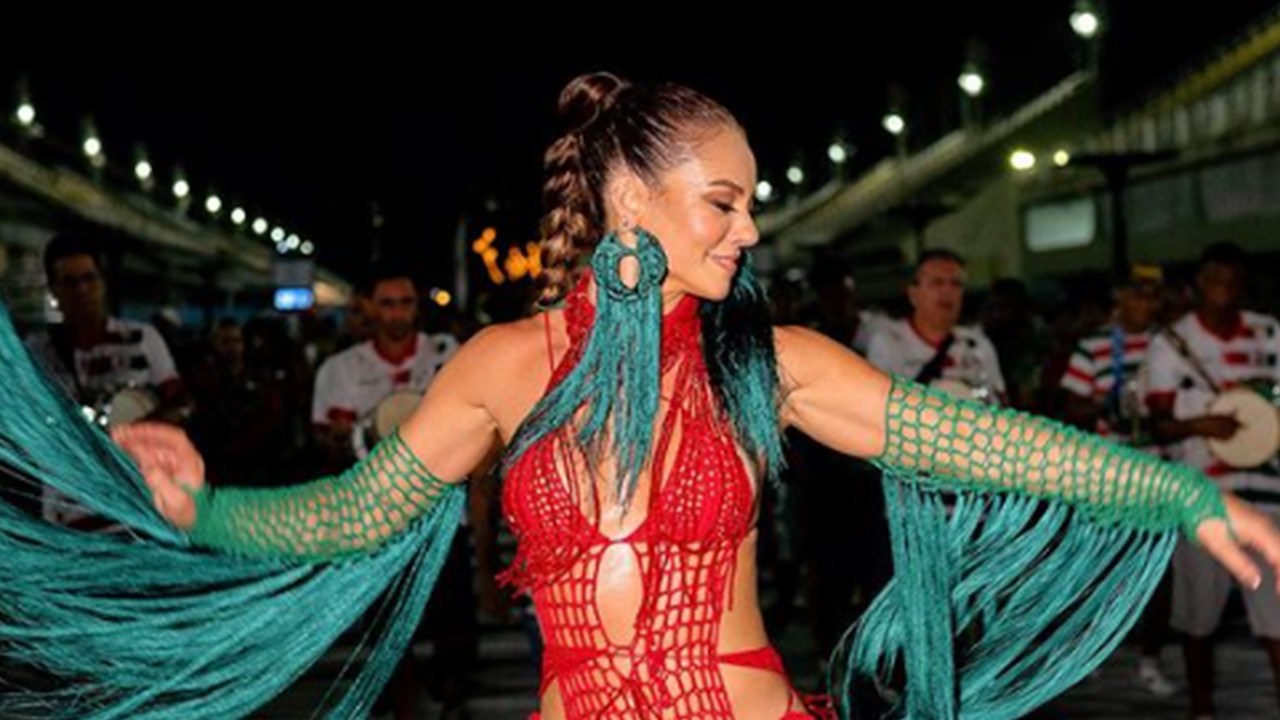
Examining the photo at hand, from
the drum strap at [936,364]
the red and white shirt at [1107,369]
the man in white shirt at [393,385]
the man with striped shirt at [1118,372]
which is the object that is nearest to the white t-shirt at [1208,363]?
the drum strap at [936,364]

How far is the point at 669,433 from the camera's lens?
361 centimetres

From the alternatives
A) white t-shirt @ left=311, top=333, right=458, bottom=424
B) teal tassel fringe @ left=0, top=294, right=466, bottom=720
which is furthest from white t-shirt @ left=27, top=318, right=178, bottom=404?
teal tassel fringe @ left=0, top=294, right=466, bottom=720

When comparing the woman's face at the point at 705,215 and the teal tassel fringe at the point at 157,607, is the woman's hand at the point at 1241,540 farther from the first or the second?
the teal tassel fringe at the point at 157,607

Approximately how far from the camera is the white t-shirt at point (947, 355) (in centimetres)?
966

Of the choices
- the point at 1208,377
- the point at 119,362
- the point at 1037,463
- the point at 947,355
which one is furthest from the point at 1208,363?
the point at 1037,463

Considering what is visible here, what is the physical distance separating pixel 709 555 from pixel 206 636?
2.93ft

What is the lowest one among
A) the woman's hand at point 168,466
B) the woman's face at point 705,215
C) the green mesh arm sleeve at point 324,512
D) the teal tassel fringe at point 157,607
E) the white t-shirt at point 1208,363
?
the teal tassel fringe at point 157,607

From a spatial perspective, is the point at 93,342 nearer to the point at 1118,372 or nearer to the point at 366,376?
the point at 366,376

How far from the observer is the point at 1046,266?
5312cm

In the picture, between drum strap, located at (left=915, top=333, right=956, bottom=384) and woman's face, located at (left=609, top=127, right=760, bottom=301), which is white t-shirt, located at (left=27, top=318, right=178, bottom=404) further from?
woman's face, located at (left=609, top=127, right=760, bottom=301)

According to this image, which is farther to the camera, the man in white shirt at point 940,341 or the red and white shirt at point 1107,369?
the red and white shirt at point 1107,369

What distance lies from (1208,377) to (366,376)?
355 centimetres

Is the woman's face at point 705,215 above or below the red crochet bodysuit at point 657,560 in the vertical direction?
above

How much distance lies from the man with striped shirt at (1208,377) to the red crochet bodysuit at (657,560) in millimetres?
6042
